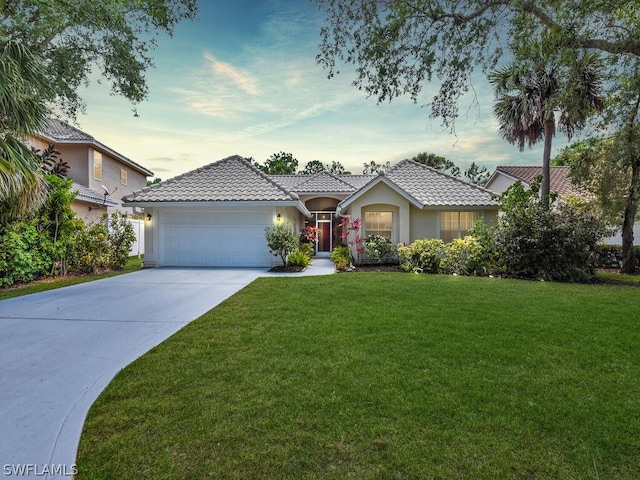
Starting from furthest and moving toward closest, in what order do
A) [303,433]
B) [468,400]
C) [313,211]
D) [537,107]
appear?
[313,211] < [537,107] < [468,400] < [303,433]

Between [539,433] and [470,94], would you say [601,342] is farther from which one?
[470,94]

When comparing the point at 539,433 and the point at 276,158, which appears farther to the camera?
the point at 276,158

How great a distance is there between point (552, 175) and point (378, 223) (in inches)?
635

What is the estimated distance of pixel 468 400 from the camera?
3189mm

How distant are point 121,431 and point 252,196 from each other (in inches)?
454

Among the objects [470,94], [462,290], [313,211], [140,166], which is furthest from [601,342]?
[140,166]

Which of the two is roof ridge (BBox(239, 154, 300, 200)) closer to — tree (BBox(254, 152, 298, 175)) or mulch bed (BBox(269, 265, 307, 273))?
mulch bed (BBox(269, 265, 307, 273))

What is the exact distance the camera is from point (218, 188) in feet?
47.1

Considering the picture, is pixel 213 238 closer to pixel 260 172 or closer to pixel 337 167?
pixel 260 172

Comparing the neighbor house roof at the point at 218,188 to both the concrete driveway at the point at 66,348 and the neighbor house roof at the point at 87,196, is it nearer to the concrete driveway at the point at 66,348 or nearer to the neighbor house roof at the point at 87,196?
the neighbor house roof at the point at 87,196

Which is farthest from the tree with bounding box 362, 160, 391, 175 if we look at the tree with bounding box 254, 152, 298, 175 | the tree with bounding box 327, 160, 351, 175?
the tree with bounding box 254, 152, 298, 175

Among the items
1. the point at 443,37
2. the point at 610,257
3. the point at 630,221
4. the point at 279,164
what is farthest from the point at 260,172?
the point at 279,164

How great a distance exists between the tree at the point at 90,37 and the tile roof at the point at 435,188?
10399mm

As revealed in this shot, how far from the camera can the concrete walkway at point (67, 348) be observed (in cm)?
261
